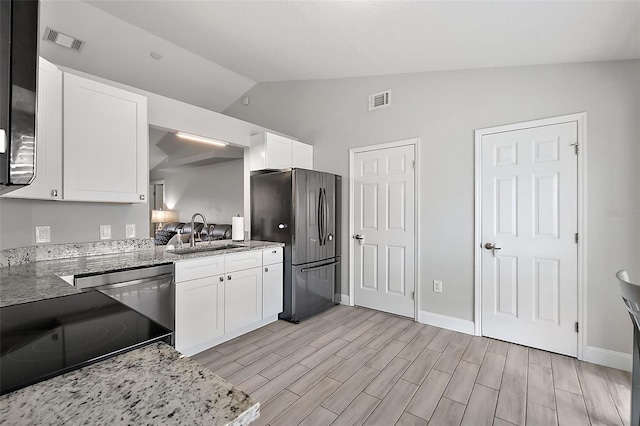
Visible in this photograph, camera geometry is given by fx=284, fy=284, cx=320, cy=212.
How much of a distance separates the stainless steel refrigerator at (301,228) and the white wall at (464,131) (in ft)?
1.08

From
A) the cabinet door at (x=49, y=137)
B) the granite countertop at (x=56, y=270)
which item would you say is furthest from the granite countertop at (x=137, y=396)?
the cabinet door at (x=49, y=137)

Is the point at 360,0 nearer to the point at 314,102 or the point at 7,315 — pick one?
the point at 314,102

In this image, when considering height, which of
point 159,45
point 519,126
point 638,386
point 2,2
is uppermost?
point 159,45

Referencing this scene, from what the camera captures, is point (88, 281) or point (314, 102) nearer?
point (88, 281)

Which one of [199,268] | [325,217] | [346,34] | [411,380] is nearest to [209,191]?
[325,217]

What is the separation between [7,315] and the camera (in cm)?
93

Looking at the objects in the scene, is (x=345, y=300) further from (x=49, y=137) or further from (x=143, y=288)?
(x=49, y=137)

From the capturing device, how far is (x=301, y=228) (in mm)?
3383

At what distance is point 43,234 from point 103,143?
2.71ft

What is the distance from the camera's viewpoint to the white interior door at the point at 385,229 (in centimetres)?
341

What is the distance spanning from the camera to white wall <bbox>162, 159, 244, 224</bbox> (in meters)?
5.01

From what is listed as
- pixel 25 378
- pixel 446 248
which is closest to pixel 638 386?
pixel 446 248

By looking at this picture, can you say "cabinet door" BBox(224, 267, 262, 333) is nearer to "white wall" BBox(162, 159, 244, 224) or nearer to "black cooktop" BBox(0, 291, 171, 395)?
"black cooktop" BBox(0, 291, 171, 395)

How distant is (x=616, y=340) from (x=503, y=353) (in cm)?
84
